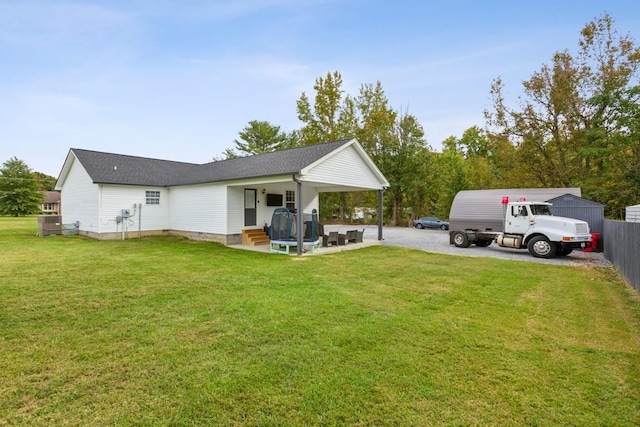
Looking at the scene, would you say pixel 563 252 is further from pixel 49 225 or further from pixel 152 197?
pixel 49 225

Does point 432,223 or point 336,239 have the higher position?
point 432,223

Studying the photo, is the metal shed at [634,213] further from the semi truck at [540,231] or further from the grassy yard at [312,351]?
the grassy yard at [312,351]

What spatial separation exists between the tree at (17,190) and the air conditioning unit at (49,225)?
121 ft

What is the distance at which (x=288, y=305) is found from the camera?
212 inches

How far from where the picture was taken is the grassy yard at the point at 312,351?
264cm

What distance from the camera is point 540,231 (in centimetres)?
1193

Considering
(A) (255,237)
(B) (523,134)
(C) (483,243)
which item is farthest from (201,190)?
(B) (523,134)

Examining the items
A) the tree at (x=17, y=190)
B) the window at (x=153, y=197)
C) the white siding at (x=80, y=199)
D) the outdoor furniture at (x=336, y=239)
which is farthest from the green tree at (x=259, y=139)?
the tree at (x=17, y=190)

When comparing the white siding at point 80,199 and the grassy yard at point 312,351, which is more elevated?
the white siding at point 80,199

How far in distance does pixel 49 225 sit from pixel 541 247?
23201 mm

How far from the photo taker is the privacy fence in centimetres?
676

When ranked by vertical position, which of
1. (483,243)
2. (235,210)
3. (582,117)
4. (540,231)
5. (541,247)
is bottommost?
(483,243)

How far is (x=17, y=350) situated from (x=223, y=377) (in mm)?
2569

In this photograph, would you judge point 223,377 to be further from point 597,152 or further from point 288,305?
point 597,152
